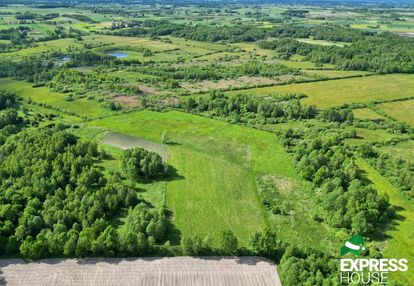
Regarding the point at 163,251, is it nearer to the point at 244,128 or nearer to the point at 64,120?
the point at 244,128

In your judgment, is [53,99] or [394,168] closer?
[394,168]

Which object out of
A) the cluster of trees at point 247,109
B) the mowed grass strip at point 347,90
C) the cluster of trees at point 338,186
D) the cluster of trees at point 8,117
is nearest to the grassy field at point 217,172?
the cluster of trees at point 338,186

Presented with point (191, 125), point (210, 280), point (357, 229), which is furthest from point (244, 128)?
point (210, 280)

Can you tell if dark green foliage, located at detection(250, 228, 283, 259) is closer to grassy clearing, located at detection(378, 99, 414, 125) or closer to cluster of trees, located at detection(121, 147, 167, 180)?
cluster of trees, located at detection(121, 147, 167, 180)

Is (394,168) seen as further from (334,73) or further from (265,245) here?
(334,73)

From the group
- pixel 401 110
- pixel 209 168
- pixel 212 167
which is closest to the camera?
pixel 209 168

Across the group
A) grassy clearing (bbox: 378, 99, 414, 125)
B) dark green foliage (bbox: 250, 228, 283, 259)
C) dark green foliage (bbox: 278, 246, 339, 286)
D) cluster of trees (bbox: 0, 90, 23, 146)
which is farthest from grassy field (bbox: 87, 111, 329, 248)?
grassy clearing (bbox: 378, 99, 414, 125)

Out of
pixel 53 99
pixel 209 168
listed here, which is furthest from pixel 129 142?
pixel 53 99
